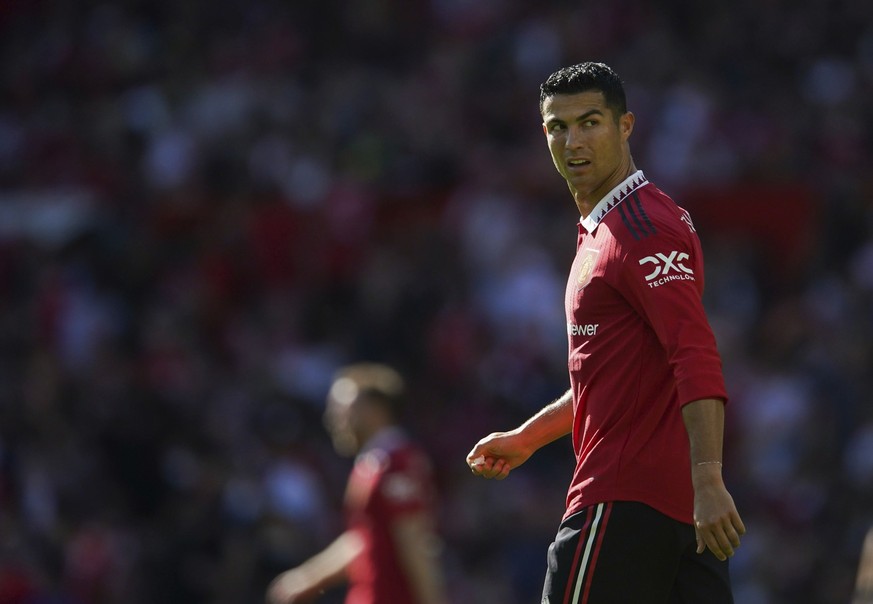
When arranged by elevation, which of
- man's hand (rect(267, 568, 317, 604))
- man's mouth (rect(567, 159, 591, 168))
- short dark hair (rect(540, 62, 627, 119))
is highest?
short dark hair (rect(540, 62, 627, 119))

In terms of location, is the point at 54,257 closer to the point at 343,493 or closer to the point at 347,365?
the point at 347,365

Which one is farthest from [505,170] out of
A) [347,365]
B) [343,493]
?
[343,493]

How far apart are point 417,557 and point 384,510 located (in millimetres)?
294

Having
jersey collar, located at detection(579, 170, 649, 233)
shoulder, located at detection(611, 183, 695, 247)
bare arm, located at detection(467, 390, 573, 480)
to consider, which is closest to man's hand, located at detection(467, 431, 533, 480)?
bare arm, located at detection(467, 390, 573, 480)

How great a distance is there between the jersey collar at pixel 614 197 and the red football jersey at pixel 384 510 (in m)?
3.37

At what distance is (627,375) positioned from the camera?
4.37 m

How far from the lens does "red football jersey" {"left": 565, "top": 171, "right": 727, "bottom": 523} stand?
4188mm

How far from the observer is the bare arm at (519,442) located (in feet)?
15.9

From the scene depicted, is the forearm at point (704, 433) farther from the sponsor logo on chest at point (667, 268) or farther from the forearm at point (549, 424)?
the forearm at point (549, 424)

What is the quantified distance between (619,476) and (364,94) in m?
12.2

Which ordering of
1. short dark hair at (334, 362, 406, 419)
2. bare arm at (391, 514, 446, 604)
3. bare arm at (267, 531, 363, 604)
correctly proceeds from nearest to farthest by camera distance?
bare arm at (391, 514, 446, 604) < bare arm at (267, 531, 363, 604) < short dark hair at (334, 362, 406, 419)

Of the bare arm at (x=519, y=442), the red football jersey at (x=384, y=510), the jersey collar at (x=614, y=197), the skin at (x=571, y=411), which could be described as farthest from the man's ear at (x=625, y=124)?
the red football jersey at (x=384, y=510)

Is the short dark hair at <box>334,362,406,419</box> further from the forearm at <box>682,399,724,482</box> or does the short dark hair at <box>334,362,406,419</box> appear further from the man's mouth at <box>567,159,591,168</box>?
the forearm at <box>682,399,724,482</box>

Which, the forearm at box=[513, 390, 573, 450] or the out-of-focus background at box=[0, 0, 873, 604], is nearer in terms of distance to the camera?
the forearm at box=[513, 390, 573, 450]
